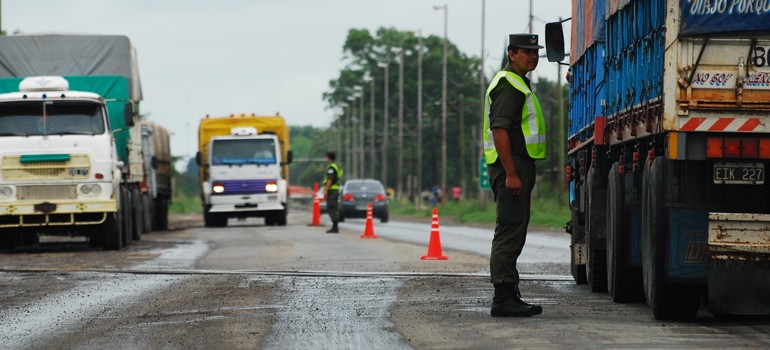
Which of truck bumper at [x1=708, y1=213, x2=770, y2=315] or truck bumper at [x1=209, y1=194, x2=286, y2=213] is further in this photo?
truck bumper at [x1=209, y1=194, x2=286, y2=213]

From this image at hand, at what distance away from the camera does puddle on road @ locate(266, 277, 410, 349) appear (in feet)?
28.3

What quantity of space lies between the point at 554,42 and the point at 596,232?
1.83 metres

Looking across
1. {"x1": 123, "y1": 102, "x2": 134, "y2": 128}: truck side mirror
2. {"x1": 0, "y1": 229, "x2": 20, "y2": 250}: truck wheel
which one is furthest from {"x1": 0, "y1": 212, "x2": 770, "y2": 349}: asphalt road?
{"x1": 123, "y1": 102, "x2": 134, "y2": 128}: truck side mirror

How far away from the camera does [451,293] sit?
12.5m

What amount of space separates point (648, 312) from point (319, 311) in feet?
7.92

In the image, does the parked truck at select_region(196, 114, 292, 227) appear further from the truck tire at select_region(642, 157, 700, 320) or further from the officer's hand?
the truck tire at select_region(642, 157, 700, 320)

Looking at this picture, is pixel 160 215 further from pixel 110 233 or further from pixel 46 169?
pixel 46 169

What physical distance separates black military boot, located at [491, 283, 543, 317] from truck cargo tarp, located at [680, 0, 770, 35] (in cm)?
225

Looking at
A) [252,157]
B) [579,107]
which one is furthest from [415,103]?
[579,107]

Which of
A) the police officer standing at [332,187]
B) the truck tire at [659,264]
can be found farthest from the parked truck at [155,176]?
the truck tire at [659,264]

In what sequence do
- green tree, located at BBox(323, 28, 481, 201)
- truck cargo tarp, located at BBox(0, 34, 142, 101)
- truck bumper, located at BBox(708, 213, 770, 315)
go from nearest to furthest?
truck bumper, located at BBox(708, 213, 770, 315)
truck cargo tarp, located at BBox(0, 34, 142, 101)
green tree, located at BBox(323, 28, 481, 201)

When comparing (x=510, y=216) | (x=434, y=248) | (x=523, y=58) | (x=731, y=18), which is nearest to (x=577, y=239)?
(x=510, y=216)

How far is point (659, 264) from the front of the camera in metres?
9.51

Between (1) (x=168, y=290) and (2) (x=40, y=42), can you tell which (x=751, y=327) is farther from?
(2) (x=40, y=42)
